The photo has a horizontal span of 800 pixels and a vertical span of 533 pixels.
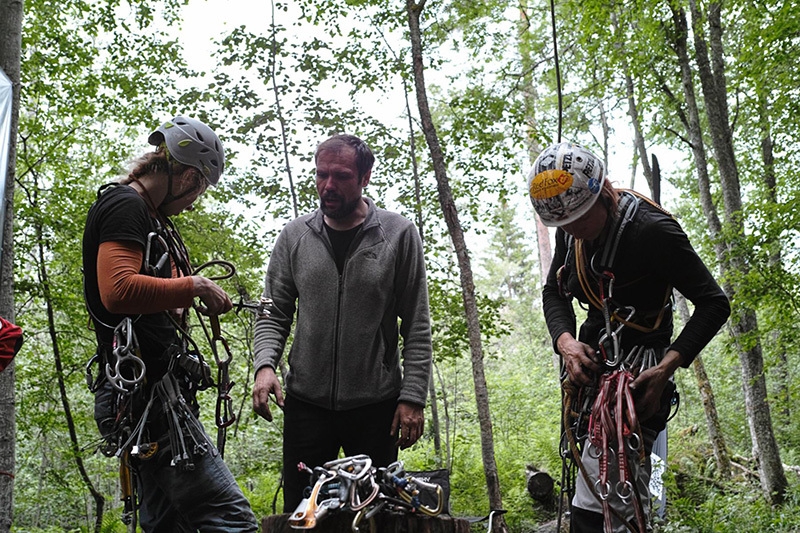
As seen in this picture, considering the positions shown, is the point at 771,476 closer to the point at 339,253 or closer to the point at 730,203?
the point at 730,203

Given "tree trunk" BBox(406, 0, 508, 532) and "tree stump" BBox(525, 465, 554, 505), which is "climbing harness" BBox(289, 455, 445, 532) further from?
"tree stump" BBox(525, 465, 554, 505)

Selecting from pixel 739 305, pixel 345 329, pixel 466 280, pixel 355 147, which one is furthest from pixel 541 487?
pixel 355 147

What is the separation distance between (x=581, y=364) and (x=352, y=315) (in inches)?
44.5

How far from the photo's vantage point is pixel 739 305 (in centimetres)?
757

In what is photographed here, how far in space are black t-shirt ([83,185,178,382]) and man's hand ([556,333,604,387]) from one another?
164cm

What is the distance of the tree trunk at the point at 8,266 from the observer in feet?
18.4

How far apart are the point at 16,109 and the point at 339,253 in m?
4.01

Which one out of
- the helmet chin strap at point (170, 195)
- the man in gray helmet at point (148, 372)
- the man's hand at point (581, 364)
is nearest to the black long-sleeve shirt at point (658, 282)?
the man's hand at point (581, 364)

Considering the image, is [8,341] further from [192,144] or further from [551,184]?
[551,184]

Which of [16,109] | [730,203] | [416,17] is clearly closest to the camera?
[16,109]

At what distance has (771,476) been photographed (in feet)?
27.0

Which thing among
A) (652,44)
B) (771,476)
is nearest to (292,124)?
(652,44)

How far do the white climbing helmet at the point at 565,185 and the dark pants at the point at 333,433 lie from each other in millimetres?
1244

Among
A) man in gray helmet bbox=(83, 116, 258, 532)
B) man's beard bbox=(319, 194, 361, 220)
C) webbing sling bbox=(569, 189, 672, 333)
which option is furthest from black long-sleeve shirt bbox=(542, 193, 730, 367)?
man in gray helmet bbox=(83, 116, 258, 532)
